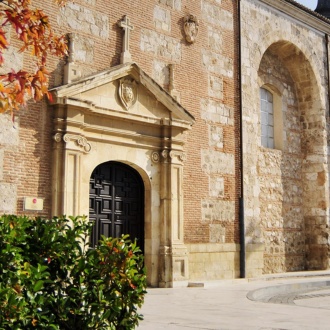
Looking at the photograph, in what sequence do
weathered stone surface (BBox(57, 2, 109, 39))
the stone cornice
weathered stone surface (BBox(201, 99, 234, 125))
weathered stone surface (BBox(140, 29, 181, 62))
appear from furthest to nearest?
the stone cornice
weathered stone surface (BBox(201, 99, 234, 125))
weathered stone surface (BBox(140, 29, 181, 62))
weathered stone surface (BBox(57, 2, 109, 39))

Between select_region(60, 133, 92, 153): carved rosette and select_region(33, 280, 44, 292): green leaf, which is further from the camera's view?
select_region(60, 133, 92, 153): carved rosette

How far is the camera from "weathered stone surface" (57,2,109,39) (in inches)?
442

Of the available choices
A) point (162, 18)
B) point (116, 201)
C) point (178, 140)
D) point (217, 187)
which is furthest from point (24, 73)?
point (217, 187)

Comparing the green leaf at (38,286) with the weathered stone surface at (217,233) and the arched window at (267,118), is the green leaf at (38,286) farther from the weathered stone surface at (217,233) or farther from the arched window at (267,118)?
the arched window at (267,118)

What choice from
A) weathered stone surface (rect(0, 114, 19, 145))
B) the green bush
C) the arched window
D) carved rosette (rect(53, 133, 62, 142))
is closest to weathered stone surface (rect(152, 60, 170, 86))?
carved rosette (rect(53, 133, 62, 142))

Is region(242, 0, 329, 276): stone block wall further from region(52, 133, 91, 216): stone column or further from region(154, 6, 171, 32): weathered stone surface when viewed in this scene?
region(52, 133, 91, 216): stone column

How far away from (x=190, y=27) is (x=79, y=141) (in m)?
4.49

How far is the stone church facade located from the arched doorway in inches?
1.0

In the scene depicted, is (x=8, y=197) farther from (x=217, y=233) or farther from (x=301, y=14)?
(x=301, y=14)

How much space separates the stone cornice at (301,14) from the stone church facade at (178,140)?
54 millimetres

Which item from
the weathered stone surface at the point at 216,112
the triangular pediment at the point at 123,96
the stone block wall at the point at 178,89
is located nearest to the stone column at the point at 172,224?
the stone block wall at the point at 178,89

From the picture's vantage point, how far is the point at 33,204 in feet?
33.5

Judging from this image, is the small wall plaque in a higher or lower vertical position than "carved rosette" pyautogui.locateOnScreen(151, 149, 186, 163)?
lower

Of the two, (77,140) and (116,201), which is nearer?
(77,140)
